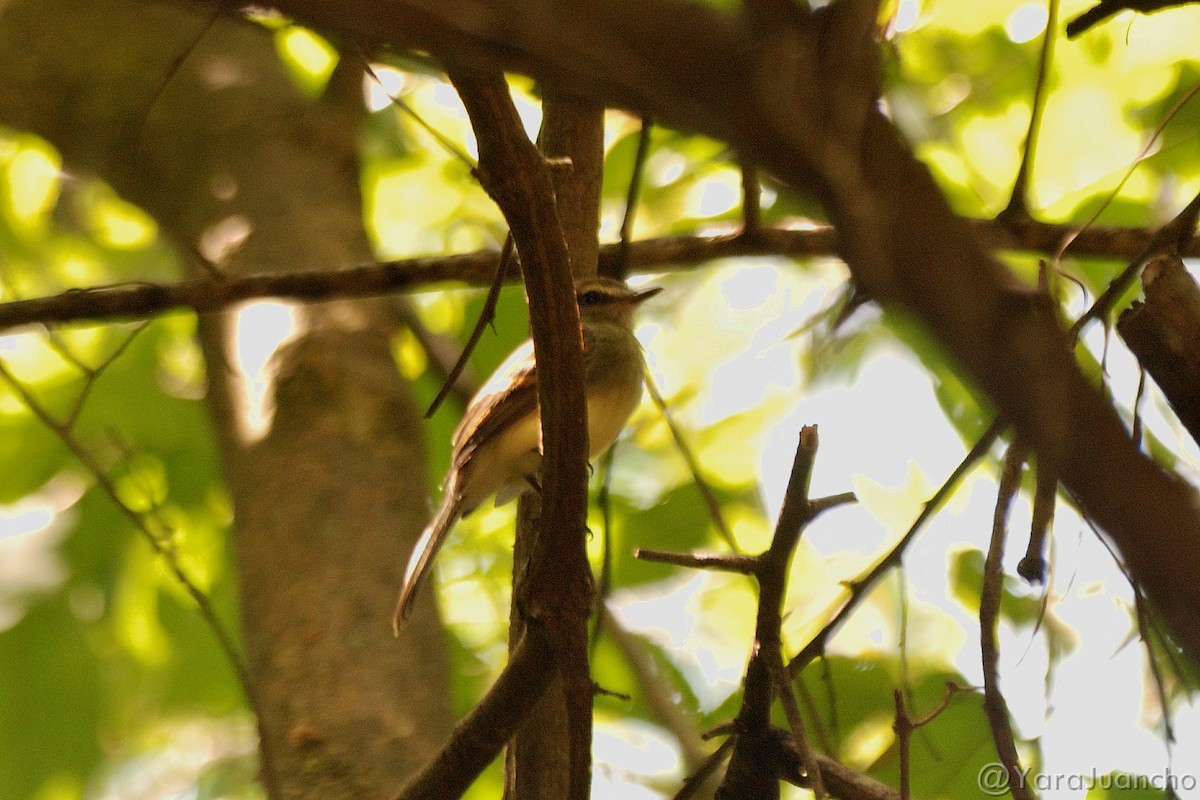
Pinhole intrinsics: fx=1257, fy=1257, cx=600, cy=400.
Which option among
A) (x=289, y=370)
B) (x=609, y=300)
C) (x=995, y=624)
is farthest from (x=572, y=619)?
(x=609, y=300)

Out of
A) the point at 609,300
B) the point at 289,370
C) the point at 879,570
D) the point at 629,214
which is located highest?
the point at 609,300

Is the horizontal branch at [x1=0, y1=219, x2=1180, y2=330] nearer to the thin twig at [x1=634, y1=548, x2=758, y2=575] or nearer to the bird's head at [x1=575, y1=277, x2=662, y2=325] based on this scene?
the bird's head at [x1=575, y1=277, x2=662, y2=325]

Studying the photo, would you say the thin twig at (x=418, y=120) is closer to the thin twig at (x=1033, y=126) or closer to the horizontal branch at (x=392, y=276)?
the horizontal branch at (x=392, y=276)

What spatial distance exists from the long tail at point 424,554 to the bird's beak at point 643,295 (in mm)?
1090

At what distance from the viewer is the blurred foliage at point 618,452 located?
167 inches

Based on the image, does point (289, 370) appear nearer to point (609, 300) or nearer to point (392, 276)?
point (392, 276)

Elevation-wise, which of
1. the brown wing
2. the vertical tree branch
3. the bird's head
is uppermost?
the bird's head

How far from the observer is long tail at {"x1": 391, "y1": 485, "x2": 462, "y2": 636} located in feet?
12.3

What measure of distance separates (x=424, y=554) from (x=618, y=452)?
170 cm

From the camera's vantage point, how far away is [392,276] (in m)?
3.73

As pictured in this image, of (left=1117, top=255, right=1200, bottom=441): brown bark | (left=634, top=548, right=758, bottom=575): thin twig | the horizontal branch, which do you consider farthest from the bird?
(left=1117, top=255, right=1200, bottom=441): brown bark

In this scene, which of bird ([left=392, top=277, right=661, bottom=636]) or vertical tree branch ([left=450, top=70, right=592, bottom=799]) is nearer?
vertical tree branch ([left=450, top=70, right=592, bottom=799])

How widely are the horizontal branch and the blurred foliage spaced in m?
0.19

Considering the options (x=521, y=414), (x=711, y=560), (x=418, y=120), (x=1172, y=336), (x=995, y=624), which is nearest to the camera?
(x=1172, y=336)
